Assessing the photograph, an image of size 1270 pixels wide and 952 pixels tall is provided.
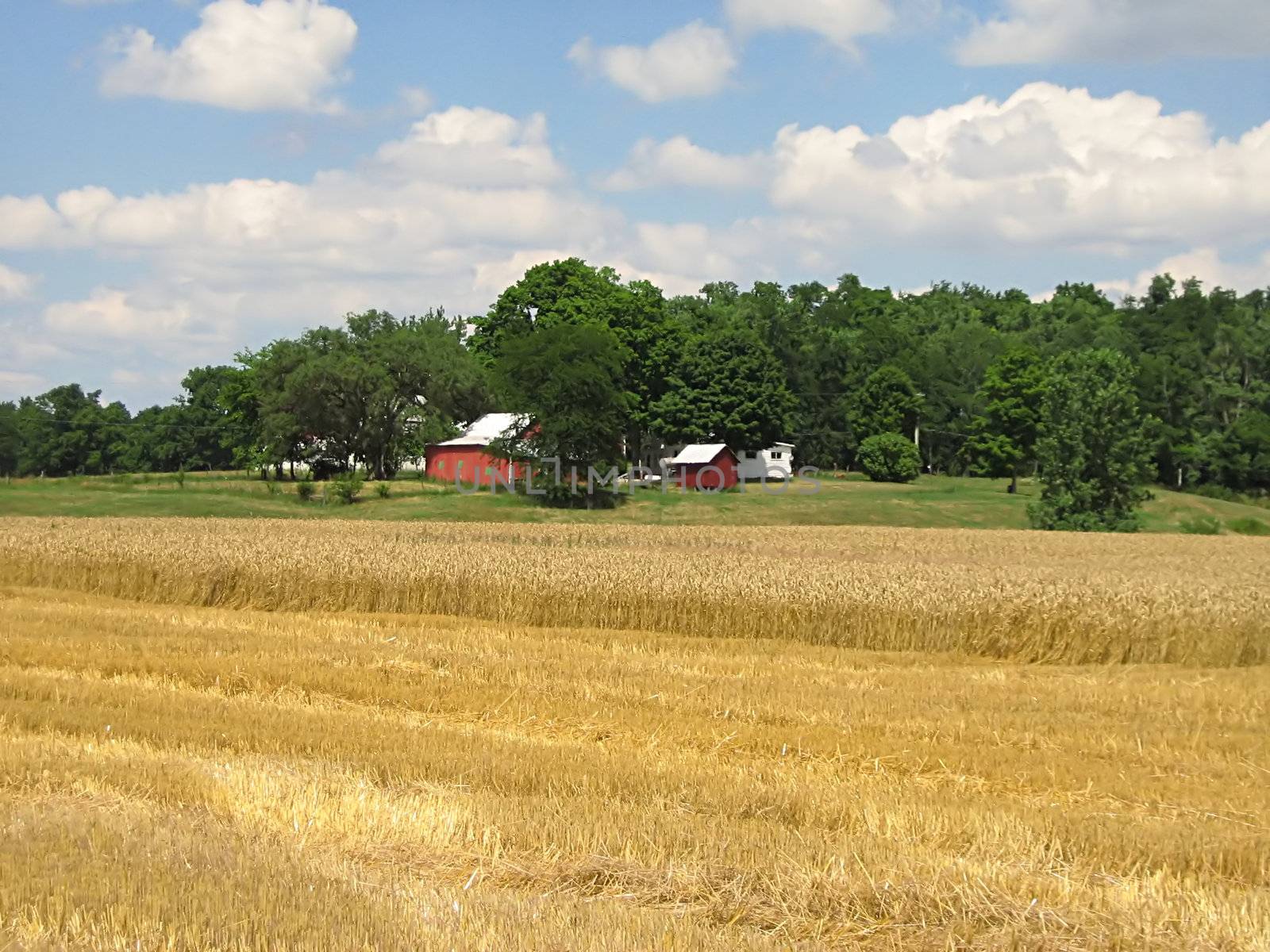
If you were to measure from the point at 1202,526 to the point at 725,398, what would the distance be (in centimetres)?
3886

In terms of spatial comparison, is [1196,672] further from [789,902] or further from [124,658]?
[124,658]

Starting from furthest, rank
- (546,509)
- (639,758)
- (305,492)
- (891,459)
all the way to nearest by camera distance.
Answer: (891,459) → (546,509) → (305,492) → (639,758)

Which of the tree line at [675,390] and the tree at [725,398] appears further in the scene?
the tree at [725,398]

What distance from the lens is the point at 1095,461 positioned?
2438 inches

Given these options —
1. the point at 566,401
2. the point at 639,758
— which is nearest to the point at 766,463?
the point at 566,401

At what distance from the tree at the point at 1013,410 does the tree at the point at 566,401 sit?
109ft

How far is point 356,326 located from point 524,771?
100 m

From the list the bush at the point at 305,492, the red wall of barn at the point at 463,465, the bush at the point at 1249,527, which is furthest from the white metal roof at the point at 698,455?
the bush at the point at 1249,527

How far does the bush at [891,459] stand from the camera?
94700mm

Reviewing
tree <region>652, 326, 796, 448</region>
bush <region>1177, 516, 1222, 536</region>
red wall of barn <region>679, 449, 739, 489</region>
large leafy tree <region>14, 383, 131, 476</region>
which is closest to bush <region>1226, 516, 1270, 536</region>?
bush <region>1177, 516, 1222, 536</region>

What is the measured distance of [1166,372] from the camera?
10631 cm

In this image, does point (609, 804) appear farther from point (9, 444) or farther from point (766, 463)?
point (9, 444)

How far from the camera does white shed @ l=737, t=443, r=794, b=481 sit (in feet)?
310

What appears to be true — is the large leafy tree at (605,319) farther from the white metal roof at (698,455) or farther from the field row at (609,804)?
the field row at (609,804)
